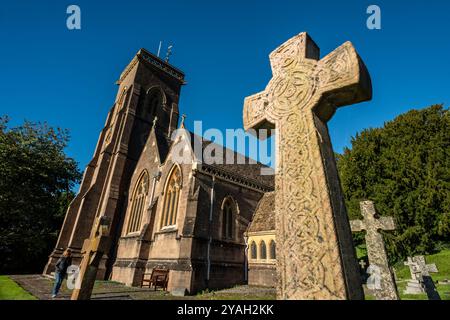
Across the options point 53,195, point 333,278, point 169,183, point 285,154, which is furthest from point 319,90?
point 53,195

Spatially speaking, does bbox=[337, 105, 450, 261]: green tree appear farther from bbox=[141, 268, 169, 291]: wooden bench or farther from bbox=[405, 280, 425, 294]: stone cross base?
bbox=[141, 268, 169, 291]: wooden bench

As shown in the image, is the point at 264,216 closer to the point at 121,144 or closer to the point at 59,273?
the point at 59,273

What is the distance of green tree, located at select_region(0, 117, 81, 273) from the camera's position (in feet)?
75.9

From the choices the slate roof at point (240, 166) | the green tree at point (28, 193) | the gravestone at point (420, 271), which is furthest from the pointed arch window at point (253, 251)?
the green tree at point (28, 193)

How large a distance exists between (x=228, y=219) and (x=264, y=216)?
280cm

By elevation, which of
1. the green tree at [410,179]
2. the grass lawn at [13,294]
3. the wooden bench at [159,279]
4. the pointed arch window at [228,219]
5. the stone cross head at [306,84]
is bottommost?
the grass lawn at [13,294]

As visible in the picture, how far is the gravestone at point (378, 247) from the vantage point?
21.5ft

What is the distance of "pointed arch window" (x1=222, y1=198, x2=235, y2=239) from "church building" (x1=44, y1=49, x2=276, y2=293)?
71 millimetres

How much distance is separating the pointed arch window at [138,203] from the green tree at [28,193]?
10.7 meters

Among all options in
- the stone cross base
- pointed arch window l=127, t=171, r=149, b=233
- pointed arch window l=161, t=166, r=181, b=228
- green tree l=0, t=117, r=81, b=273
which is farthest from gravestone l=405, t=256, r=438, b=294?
green tree l=0, t=117, r=81, b=273

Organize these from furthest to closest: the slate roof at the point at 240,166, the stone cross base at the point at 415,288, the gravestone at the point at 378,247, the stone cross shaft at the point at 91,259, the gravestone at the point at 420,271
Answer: the slate roof at the point at 240,166
the stone cross base at the point at 415,288
the gravestone at the point at 420,271
the gravestone at the point at 378,247
the stone cross shaft at the point at 91,259

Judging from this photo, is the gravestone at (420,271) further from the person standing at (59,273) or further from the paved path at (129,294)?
the person standing at (59,273)
